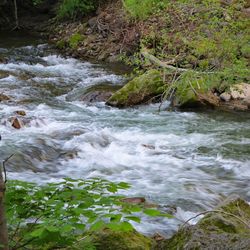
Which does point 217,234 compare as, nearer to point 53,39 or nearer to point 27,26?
point 53,39

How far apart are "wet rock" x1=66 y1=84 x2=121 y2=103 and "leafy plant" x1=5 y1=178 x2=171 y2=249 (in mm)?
8163

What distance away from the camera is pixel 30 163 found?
6727mm

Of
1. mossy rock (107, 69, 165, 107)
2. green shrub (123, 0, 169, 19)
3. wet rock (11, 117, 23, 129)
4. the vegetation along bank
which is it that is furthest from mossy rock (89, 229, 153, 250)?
green shrub (123, 0, 169, 19)

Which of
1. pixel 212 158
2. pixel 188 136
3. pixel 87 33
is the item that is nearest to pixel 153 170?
pixel 212 158

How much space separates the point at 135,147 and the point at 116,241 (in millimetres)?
4296

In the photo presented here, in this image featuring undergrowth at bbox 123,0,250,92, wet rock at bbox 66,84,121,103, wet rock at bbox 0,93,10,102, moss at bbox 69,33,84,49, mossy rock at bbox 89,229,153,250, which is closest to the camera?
mossy rock at bbox 89,229,153,250

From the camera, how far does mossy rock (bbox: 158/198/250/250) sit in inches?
112

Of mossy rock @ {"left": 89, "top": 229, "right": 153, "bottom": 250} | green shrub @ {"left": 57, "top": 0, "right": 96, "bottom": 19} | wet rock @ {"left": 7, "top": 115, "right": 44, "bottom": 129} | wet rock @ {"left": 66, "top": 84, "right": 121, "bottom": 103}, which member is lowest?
wet rock @ {"left": 66, "top": 84, "right": 121, "bottom": 103}

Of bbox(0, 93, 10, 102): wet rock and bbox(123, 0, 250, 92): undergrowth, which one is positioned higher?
bbox(123, 0, 250, 92): undergrowth

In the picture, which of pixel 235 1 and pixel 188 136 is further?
pixel 235 1

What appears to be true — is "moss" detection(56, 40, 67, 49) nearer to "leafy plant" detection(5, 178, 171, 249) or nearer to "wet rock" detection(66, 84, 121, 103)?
"wet rock" detection(66, 84, 121, 103)

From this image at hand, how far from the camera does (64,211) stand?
2027mm

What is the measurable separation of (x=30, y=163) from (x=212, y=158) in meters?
2.88

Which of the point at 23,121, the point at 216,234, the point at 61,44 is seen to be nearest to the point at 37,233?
the point at 216,234
